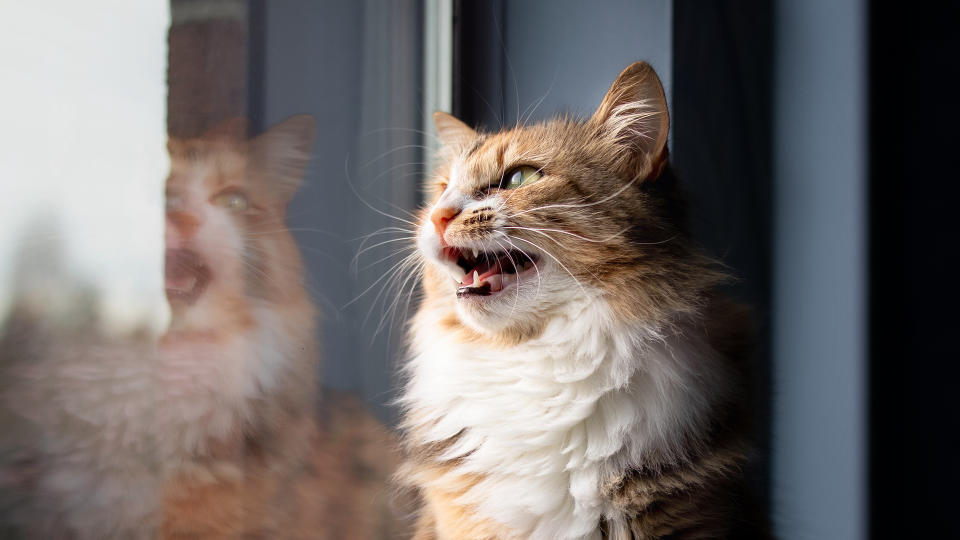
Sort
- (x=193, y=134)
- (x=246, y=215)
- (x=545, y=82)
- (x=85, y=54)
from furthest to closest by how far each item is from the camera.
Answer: (x=545, y=82) < (x=246, y=215) < (x=193, y=134) < (x=85, y=54)

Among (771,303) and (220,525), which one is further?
(771,303)

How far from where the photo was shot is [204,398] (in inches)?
45.4

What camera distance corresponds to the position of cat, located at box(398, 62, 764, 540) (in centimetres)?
101

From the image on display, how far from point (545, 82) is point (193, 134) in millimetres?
885

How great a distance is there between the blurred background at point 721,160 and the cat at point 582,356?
0.23 metres

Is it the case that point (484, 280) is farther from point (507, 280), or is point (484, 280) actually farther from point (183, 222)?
point (183, 222)

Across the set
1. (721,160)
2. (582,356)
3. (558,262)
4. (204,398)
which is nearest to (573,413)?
(582,356)

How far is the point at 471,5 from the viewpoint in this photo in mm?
1802

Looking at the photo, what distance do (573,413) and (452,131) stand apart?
0.65 metres

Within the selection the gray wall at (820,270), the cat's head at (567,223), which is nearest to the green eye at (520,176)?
the cat's head at (567,223)

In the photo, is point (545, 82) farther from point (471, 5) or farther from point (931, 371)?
point (931, 371)

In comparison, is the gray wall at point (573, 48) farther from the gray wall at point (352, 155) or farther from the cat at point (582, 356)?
the cat at point (582, 356)

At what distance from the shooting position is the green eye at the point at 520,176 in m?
1.16

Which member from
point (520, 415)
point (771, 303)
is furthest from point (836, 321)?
point (520, 415)
